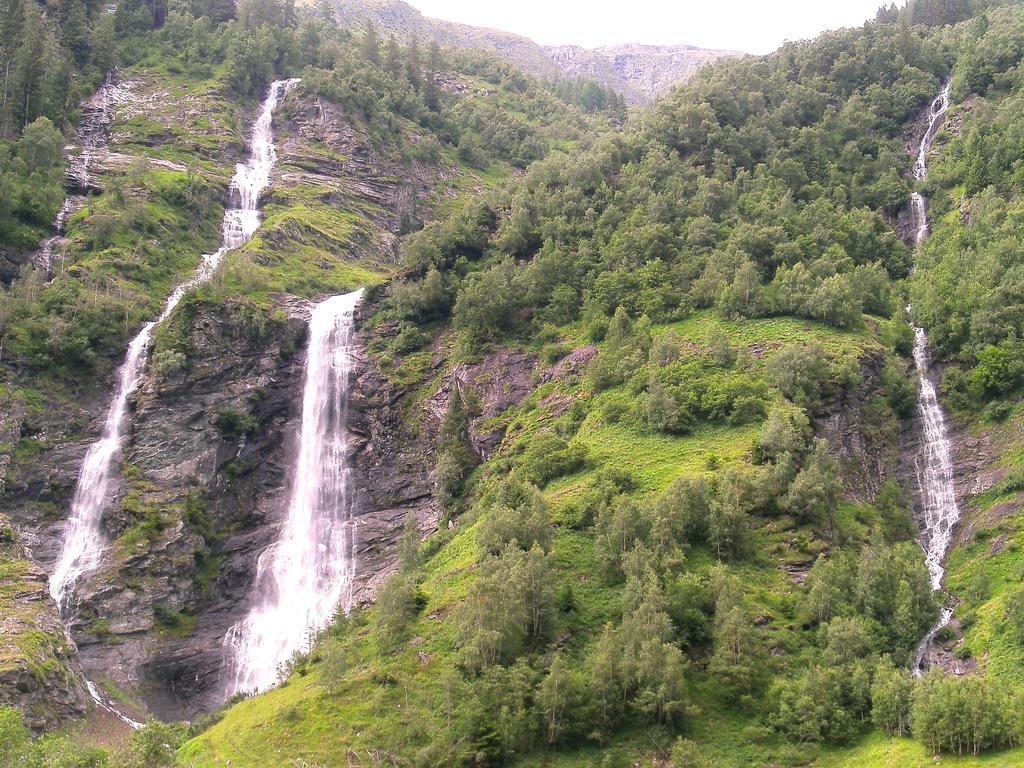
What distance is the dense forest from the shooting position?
126 feet

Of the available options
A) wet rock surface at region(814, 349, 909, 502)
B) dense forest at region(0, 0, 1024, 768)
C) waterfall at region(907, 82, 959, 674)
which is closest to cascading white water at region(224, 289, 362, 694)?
dense forest at region(0, 0, 1024, 768)

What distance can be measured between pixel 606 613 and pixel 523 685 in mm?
7571

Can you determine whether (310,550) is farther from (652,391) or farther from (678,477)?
(678,477)

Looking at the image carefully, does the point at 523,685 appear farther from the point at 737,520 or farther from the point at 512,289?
the point at 512,289

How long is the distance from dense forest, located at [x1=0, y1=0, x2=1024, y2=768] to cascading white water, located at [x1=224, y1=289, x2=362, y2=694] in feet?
13.8

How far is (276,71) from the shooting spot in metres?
138

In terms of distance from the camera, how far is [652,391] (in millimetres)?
59062

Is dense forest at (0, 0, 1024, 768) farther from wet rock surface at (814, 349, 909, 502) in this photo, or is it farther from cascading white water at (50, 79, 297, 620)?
cascading white water at (50, 79, 297, 620)

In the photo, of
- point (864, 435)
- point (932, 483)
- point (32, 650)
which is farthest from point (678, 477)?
point (32, 650)

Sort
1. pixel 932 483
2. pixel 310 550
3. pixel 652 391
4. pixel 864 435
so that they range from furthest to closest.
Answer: pixel 310 550, pixel 652 391, pixel 864 435, pixel 932 483

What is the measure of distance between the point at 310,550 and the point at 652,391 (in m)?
30.0

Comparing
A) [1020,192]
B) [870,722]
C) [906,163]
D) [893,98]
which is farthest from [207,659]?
[893,98]

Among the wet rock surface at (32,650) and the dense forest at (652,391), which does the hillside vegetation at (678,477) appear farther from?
the wet rock surface at (32,650)

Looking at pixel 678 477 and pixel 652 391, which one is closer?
pixel 678 477
